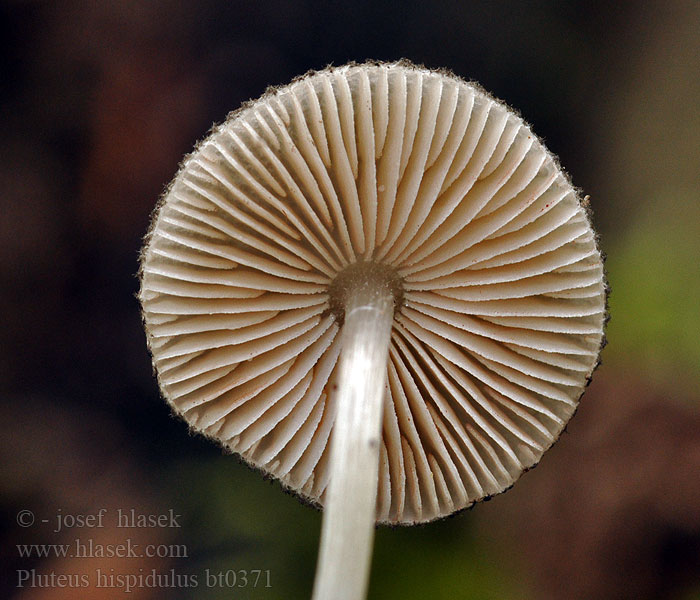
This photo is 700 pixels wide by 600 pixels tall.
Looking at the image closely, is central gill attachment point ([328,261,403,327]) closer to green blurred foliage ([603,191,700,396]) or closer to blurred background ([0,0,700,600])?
blurred background ([0,0,700,600])

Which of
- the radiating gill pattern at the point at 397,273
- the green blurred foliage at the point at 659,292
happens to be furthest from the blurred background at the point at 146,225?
the radiating gill pattern at the point at 397,273

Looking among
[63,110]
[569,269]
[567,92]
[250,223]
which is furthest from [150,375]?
[567,92]

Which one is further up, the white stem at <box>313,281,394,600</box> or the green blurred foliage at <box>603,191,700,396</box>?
the green blurred foliage at <box>603,191,700,396</box>

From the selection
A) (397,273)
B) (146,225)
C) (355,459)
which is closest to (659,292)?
(397,273)

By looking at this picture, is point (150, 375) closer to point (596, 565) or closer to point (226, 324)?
point (226, 324)

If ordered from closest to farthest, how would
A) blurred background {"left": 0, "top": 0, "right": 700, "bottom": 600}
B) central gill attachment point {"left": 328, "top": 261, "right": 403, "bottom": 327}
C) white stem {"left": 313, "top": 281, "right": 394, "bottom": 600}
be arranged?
white stem {"left": 313, "top": 281, "right": 394, "bottom": 600}
central gill attachment point {"left": 328, "top": 261, "right": 403, "bottom": 327}
blurred background {"left": 0, "top": 0, "right": 700, "bottom": 600}

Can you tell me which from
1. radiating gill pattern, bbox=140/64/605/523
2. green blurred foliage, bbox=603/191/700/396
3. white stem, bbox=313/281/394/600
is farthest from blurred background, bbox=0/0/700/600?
white stem, bbox=313/281/394/600

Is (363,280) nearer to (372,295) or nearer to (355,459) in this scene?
(372,295)
